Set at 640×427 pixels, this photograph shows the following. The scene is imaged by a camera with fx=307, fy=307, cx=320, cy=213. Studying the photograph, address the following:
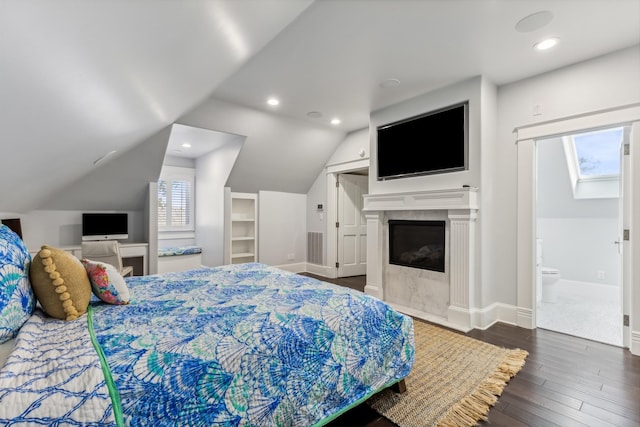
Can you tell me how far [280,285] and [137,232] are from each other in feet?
13.2

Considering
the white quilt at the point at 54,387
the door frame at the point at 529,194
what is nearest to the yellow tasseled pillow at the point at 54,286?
the white quilt at the point at 54,387

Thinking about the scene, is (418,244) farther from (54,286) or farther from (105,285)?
(54,286)

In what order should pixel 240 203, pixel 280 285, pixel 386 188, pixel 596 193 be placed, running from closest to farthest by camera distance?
pixel 280 285 < pixel 386 188 < pixel 596 193 < pixel 240 203

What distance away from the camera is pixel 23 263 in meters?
1.56

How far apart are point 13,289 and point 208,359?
96 centimetres

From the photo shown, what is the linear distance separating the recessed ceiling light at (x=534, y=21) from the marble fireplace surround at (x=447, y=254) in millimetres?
1410

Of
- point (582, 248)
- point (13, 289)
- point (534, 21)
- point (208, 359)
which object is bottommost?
point (208, 359)

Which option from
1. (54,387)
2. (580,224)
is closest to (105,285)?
(54,387)

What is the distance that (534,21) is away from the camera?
228 centimetres

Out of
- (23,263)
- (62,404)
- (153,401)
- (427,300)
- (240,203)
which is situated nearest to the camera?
(62,404)

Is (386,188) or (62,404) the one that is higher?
(386,188)

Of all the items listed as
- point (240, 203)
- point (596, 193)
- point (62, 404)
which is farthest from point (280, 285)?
point (596, 193)

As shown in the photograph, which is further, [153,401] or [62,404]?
[153,401]

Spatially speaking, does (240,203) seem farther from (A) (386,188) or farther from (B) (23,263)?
(B) (23,263)
